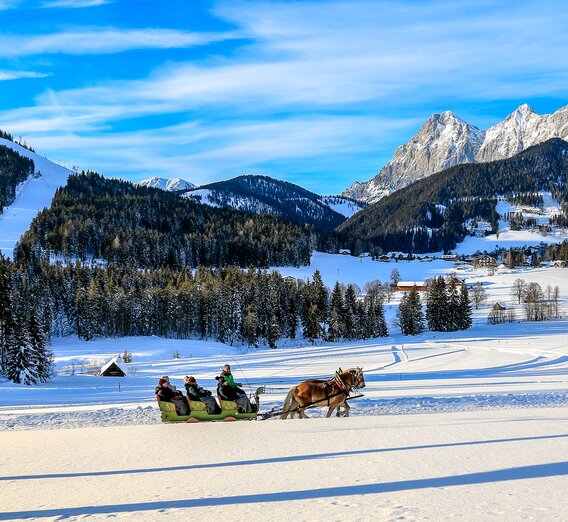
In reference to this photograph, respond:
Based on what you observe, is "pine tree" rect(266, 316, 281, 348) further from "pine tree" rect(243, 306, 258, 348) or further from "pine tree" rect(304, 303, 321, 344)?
"pine tree" rect(304, 303, 321, 344)

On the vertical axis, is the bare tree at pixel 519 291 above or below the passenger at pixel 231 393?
below

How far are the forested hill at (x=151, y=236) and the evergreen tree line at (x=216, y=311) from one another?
47398mm

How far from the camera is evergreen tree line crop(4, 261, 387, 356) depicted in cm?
8725

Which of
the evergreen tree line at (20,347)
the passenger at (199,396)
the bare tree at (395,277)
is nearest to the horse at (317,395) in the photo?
the passenger at (199,396)

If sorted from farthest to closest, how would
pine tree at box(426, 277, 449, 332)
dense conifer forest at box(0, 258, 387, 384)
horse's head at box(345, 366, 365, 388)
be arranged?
pine tree at box(426, 277, 449, 332) → dense conifer forest at box(0, 258, 387, 384) → horse's head at box(345, 366, 365, 388)

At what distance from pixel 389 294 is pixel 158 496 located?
468 feet

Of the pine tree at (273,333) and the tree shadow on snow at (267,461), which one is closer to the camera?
the tree shadow on snow at (267,461)

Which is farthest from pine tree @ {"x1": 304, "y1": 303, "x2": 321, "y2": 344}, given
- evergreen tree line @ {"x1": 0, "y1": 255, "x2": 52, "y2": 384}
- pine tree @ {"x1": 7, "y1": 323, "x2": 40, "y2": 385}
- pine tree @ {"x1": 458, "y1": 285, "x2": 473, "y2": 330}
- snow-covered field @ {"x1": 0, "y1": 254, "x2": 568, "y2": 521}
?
snow-covered field @ {"x1": 0, "y1": 254, "x2": 568, "y2": 521}

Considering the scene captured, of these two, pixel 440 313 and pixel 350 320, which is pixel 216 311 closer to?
pixel 350 320

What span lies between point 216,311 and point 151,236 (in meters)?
74.1

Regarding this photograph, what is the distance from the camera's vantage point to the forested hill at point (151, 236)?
149500mm

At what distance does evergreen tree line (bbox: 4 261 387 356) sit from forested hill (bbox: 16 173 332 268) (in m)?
47.4

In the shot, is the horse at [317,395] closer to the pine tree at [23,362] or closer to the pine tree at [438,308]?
the pine tree at [23,362]

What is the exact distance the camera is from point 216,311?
9100 cm
